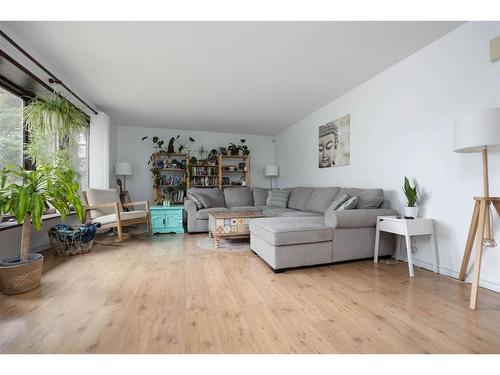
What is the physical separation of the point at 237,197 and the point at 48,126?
333 centimetres

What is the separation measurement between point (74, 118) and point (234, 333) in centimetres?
273

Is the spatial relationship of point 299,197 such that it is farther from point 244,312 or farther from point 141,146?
point 141,146

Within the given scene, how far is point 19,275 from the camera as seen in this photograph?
184 centimetres

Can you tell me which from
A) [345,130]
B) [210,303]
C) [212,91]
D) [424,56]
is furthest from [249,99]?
[210,303]

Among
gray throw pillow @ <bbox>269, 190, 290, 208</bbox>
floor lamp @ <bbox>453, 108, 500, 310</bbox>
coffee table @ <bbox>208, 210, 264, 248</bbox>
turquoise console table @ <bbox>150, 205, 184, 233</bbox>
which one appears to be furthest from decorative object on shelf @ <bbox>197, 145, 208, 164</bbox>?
floor lamp @ <bbox>453, 108, 500, 310</bbox>

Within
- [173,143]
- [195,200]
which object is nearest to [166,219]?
[195,200]

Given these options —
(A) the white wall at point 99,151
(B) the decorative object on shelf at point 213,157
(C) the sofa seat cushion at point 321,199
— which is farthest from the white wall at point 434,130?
(A) the white wall at point 99,151

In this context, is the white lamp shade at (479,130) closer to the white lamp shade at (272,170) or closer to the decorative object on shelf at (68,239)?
the decorative object on shelf at (68,239)

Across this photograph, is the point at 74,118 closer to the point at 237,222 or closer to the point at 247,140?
the point at 237,222

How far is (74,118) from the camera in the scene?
2633 mm

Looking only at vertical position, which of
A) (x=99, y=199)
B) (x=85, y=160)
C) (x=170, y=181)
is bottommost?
(x=99, y=199)

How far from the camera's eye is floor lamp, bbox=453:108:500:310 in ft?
5.35

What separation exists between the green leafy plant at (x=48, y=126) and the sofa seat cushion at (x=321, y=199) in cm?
319

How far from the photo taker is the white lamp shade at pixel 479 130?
1.62 metres
